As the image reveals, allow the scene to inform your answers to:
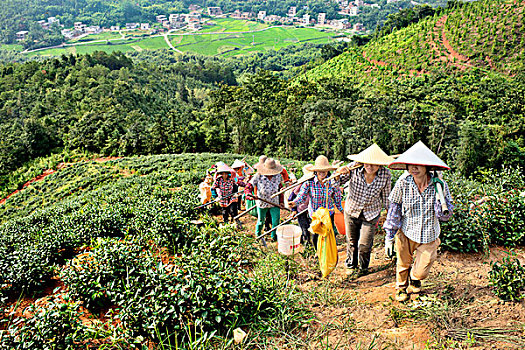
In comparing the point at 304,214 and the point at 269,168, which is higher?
the point at 269,168

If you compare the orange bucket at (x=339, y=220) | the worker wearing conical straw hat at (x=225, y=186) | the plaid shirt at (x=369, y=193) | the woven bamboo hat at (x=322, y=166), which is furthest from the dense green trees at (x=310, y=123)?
the plaid shirt at (x=369, y=193)

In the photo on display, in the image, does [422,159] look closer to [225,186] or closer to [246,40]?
[225,186]

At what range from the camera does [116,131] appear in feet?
108

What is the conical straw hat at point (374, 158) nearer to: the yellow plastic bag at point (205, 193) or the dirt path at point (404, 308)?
the dirt path at point (404, 308)

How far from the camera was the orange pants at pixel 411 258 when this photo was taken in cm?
385

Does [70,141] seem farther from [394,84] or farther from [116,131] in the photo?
[394,84]

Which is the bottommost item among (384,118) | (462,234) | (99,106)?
(99,106)

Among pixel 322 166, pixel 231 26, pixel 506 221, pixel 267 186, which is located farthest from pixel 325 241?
pixel 231 26

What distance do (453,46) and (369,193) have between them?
160ft

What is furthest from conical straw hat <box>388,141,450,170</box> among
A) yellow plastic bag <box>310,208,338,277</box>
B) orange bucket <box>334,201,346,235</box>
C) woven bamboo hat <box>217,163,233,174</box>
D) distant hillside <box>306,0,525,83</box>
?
distant hillside <box>306,0,525,83</box>

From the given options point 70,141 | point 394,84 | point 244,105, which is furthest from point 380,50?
point 70,141

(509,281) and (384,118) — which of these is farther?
(384,118)

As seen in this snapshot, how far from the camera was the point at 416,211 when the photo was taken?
150 inches

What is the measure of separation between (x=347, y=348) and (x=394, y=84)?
3911cm
